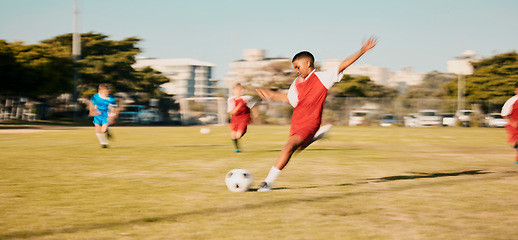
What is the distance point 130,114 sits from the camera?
1750 inches

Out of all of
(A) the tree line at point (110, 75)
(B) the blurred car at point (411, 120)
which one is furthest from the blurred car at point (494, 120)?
(B) the blurred car at point (411, 120)

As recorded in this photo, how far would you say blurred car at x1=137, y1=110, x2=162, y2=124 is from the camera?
4444cm

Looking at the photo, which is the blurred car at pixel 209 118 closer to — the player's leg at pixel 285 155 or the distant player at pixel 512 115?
the distant player at pixel 512 115

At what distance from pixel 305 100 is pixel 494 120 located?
142ft

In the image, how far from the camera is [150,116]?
44844mm

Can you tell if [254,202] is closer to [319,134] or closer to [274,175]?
[274,175]

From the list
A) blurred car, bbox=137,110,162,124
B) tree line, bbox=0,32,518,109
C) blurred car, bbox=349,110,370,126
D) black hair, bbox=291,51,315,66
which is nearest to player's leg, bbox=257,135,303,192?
black hair, bbox=291,51,315,66

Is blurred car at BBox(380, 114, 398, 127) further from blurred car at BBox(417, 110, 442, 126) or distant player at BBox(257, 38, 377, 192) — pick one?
distant player at BBox(257, 38, 377, 192)

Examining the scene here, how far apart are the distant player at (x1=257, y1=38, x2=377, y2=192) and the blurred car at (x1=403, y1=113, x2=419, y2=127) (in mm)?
39978

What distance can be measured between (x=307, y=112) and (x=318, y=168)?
3.55 metres

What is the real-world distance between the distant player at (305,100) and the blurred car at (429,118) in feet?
131

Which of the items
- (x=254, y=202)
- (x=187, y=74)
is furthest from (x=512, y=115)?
(x=187, y=74)

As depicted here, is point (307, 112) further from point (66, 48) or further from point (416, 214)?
point (66, 48)

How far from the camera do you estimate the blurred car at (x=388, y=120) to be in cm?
4534
